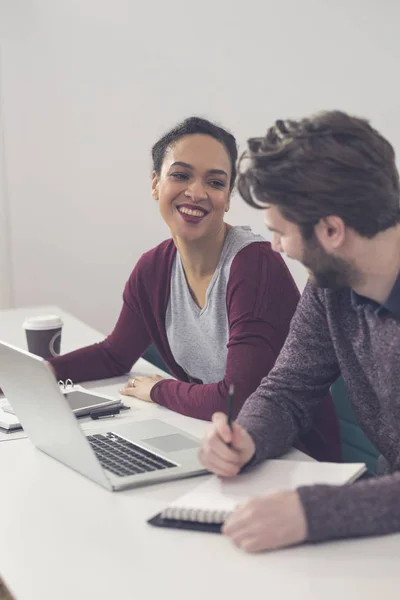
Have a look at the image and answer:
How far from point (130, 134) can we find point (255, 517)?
306cm

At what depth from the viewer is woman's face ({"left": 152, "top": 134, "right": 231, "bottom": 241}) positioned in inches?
75.6

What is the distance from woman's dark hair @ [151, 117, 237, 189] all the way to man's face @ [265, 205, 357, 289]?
2.29 ft

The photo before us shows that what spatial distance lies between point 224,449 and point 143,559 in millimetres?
244

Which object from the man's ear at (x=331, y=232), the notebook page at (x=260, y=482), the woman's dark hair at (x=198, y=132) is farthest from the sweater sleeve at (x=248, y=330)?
the man's ear at (x=331, y=232)

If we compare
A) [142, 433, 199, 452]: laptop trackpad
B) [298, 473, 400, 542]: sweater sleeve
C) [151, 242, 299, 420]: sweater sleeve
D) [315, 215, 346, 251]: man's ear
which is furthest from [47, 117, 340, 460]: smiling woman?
[298, 473, 400, 542]: sweater sleeve

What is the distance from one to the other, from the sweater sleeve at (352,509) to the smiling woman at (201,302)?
58cm

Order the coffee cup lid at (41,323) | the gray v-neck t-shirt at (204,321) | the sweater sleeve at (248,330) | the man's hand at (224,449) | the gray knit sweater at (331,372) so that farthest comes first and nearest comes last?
the coffee cup lid at (41,323), the gray v-neck t-shirt at (204,321), the sweater sleeve at (248,330), the gray knit sweater at (331,372), the man's hand at (224,449)

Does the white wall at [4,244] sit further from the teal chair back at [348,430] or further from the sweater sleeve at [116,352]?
the teal chair back at [348,430]

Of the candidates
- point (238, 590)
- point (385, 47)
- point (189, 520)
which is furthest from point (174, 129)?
point (385, 47)

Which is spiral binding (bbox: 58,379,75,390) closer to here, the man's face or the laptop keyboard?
the laptop keyboard

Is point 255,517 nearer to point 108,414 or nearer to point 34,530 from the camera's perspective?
point 34,530

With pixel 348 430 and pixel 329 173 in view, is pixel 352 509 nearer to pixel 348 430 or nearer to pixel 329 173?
pixel 329 173

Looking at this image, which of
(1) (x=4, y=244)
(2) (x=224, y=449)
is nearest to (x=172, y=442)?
(2) (x=224, y=449)

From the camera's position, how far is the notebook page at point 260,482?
1.14 m
